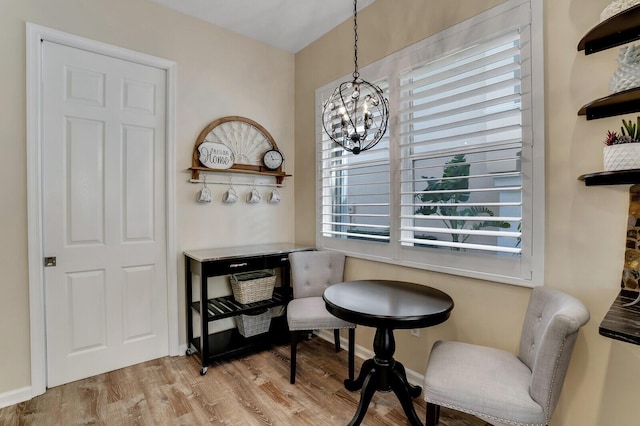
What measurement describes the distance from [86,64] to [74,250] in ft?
4.60

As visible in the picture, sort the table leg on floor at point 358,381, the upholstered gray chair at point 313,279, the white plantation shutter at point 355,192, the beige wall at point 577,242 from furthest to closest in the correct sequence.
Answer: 1. the white plantation shutter at point 355,192
2. the upholstered gray chair at point 313,279
3. the table leg on floor at point 358,381
4. the beige wall at point 577,242

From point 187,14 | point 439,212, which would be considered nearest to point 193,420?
point 439,212

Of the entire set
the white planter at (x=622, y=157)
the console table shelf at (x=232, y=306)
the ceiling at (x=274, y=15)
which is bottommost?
the console table shelf at (x=232, y=306)

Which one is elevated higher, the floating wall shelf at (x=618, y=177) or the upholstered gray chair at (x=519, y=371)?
the floating wall shelf at (x=618, y=177)

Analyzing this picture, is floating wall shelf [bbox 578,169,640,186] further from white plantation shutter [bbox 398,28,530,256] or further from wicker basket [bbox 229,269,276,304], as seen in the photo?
wicker basket [bbox 229,269,276,304]

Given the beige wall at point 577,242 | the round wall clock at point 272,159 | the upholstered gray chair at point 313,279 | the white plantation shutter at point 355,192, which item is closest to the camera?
the beige wall at point 577,242

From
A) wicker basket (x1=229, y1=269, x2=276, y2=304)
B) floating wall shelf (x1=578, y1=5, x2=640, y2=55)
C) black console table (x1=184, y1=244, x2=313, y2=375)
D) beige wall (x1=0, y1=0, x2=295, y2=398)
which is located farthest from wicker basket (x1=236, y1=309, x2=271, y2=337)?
floating wall shelf (x1=578, y1=5, x2=640, y2=55)

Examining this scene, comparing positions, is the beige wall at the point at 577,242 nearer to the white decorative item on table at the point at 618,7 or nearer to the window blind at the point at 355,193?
the white decorative item on table at the point at 618,7

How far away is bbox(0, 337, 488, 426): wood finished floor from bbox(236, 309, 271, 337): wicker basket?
288mm

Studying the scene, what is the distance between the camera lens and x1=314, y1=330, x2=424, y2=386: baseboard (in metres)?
2.26

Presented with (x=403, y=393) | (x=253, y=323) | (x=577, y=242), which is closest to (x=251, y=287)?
(x=253, y=323)

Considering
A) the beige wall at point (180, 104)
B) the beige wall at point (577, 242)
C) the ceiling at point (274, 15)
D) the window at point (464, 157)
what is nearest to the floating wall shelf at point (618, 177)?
the beige wall at point (577, 242)

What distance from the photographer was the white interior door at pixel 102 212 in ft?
7.35

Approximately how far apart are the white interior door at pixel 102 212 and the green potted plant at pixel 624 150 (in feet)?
9.58
